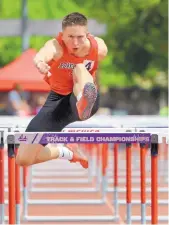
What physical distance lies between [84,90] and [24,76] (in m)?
16.7

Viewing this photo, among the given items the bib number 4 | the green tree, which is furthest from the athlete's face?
the green tree

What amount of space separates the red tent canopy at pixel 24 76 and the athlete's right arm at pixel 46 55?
15484 millimetres

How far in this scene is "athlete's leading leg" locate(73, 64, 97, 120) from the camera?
682cm

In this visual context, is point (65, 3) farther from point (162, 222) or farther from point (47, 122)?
point (47, 122)

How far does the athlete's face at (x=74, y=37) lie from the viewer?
23.4 feet

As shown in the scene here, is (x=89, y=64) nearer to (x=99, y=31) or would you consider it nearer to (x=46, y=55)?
(x=46, y=55)

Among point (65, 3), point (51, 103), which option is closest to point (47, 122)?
point (51, 103)

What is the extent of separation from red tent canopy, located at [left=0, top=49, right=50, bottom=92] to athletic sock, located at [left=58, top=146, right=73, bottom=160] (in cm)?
1480

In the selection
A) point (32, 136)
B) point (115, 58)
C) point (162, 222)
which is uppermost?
point (115, 58)

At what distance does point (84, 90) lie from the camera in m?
6.83

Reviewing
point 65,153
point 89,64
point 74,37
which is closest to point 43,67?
point 74,37

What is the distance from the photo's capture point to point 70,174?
1666 centimetres

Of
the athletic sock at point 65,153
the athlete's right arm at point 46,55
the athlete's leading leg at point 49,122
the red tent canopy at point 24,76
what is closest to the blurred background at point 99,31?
the red tent canopy at point 24,76

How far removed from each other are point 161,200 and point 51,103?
4.77 metres
